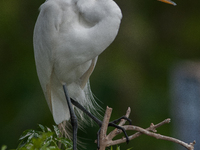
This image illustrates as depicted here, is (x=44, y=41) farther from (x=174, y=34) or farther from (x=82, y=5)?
(x=174, y=34)

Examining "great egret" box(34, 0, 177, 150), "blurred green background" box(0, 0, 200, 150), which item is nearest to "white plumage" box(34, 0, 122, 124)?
"great egret" box(34, 0, 177, 150)

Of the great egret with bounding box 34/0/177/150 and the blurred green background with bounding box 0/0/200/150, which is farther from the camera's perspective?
the blurred green background with bounding box 0/0/200/150

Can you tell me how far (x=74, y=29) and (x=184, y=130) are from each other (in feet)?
6.75

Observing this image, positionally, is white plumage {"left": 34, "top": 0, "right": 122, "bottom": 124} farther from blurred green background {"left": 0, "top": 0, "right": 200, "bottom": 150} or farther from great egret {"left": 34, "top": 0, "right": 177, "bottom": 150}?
blurred green background {"left": 0, "top": 0, "right": 200, "bottom": 150}

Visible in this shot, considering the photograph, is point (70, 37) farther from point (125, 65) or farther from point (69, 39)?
point (125, 65)

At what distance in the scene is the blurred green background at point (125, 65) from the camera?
3246mm

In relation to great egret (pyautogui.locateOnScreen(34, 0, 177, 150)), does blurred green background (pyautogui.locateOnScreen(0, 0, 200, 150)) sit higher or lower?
lower

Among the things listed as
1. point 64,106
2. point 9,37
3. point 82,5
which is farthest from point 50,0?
point 9,37

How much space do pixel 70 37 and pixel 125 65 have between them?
208 centimetres

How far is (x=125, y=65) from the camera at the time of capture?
354 cm

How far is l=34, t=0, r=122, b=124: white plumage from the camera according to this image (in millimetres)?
1438

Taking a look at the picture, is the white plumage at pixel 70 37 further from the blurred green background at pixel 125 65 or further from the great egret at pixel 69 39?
the blurred green background at pixel 125 65

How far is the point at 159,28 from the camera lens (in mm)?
3945

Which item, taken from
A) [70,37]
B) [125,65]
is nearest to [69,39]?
[70,37]
